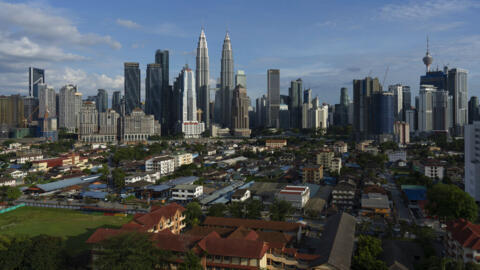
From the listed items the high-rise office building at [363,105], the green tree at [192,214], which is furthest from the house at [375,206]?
the high-rise office building at [363,105]

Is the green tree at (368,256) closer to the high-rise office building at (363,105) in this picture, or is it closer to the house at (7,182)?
the house at (7,182)

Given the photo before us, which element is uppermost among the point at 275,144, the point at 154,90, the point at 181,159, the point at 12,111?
the point at 154,90

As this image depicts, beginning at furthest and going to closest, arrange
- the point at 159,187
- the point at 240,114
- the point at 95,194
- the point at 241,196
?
the point at 240,114
the point at 159,187
the point at 95,194
the point at 241,196

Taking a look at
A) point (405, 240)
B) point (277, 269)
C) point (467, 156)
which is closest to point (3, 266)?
point (277, 269)

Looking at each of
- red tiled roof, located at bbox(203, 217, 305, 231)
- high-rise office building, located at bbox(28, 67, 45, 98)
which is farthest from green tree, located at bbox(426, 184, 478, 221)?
high-rise office building, located at bbox(28, 67, 45, 98)

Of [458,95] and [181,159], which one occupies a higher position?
[458,95]

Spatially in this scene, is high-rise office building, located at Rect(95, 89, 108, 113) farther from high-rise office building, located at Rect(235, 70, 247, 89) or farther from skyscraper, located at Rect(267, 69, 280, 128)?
skyscraper, located at Rect(267, 69, 280, 128)

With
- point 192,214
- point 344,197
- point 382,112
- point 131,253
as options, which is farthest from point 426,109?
point 131,253

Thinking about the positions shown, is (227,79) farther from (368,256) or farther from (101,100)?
(368,256)
